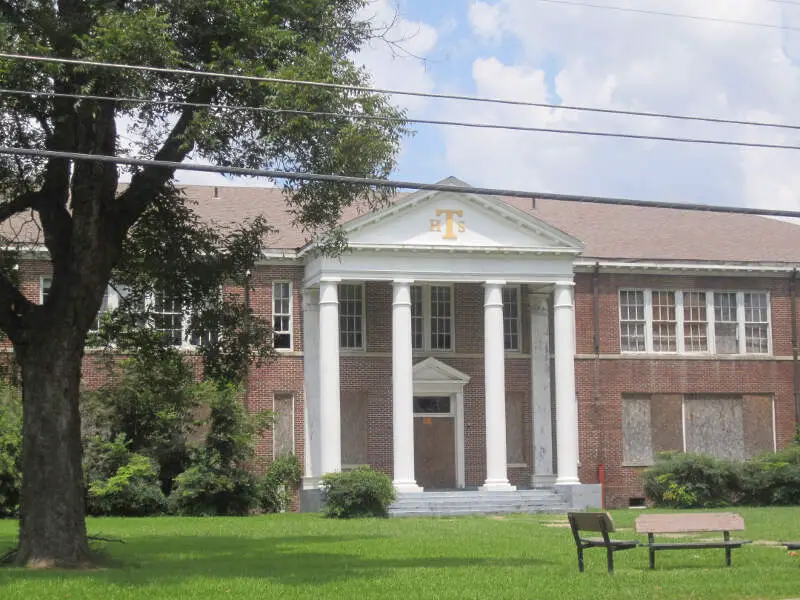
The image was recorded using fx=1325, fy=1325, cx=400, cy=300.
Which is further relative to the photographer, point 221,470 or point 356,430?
point 356,430

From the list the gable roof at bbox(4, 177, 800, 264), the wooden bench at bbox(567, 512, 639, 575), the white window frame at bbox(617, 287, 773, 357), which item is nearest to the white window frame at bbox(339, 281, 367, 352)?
the gable roof at bbox(4, 177, 800, 264)

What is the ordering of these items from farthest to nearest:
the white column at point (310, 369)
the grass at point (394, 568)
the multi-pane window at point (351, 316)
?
1. the multi-pane window at point (351, 316)
2. the white column at point (310, 369)
3. the grass at point (394, 568)

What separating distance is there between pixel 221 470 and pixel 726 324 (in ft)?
59.0

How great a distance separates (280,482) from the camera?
3941 cm

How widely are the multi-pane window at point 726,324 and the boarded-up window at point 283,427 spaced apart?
14.4m

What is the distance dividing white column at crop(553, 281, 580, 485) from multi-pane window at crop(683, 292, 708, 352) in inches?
236

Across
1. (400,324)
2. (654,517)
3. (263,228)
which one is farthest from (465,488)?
(654,517)

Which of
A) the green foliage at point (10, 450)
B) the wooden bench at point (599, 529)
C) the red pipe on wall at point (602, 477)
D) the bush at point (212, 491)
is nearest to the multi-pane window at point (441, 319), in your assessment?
the red pipe on wall at point (602, 477)

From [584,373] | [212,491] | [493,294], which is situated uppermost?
[493,294]

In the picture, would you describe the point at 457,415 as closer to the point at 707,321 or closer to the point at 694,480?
the point at 694,480

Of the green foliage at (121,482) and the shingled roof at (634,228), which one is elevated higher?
the shingled roof at (634,228)

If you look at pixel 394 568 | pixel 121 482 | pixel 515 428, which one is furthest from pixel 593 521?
pixel 515 428

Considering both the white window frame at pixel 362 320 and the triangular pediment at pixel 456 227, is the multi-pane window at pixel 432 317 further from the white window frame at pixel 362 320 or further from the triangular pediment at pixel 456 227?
the triangular pediment at pixel 456 227

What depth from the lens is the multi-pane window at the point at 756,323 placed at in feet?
146
